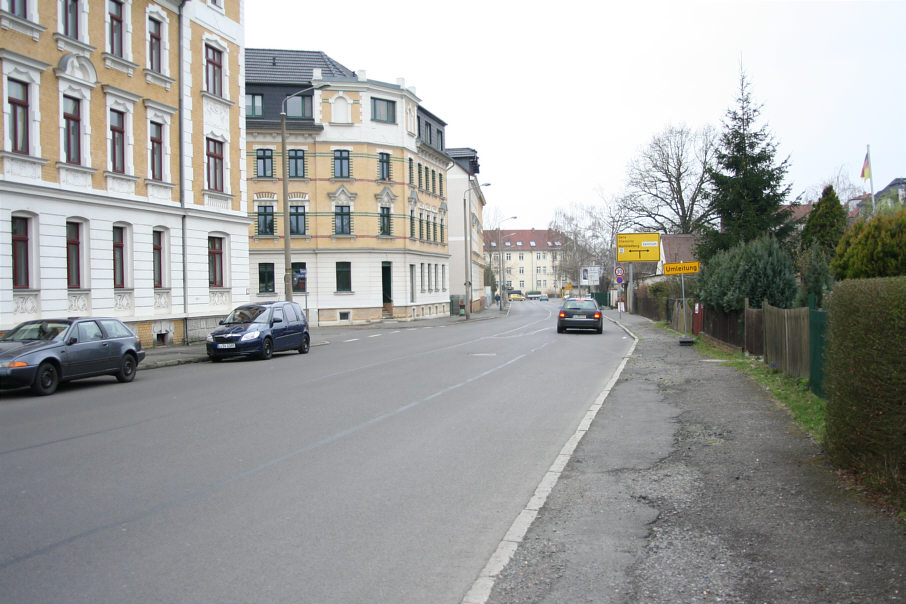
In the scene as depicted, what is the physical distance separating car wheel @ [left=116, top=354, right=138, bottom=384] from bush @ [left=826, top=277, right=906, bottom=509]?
547 inches

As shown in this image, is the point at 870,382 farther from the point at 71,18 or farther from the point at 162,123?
the point at 162,123

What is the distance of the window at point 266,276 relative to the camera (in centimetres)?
4638

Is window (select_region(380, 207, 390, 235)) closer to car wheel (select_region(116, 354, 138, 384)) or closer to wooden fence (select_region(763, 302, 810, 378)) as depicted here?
car wheel (select_region(116, 354, 138, 384))

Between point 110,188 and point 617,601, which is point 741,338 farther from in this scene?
point 110,188

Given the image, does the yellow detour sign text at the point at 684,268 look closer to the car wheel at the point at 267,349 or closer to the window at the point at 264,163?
the car wheel at the point at 267,349

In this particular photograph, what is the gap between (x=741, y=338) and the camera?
2020 centimetres

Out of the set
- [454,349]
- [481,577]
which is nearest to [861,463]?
[481,577]

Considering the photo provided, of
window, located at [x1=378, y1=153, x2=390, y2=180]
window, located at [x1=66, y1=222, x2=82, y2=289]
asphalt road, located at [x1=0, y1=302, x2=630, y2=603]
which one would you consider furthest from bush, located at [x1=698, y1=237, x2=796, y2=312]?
window, located at [x1=378, y1=153, x2=390, y2=180]

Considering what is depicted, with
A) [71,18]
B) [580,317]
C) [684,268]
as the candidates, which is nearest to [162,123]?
[71,18]

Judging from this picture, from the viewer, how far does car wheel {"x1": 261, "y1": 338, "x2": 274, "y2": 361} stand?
2183 cm

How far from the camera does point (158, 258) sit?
25.4 metres

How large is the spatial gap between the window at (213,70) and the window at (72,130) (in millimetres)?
6976

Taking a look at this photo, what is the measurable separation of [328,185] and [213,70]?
1814cm

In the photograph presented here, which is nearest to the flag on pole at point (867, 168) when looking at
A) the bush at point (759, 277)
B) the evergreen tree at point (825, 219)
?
the evergreen tree at point (825, 219)
